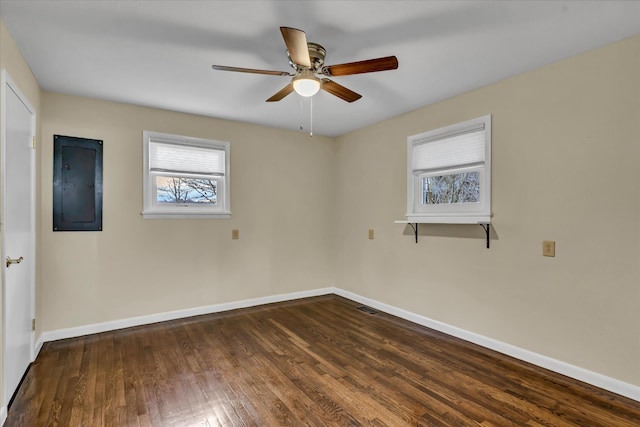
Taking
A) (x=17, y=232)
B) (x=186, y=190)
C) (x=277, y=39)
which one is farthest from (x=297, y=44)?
(x=186, y=190)

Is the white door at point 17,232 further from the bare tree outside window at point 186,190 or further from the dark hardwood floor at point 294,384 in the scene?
the bare tree outside window at point 186,190

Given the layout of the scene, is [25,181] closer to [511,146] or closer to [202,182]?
[202,182]

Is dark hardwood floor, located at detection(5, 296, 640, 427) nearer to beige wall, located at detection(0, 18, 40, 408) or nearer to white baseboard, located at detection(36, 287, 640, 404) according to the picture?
white baseboard, located at detection(36, 287, 640, 404)

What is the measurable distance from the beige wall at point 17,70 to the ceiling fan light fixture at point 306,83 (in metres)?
1.80

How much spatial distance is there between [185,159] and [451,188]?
3.07 metres

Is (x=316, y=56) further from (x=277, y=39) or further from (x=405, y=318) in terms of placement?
(x=405, y=318)

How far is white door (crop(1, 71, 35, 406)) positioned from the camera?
2072 millimetres

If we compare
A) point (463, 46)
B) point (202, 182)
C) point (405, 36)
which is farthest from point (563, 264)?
point (202, 182)

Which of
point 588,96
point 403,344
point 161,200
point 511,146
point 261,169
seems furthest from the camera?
point 261,169

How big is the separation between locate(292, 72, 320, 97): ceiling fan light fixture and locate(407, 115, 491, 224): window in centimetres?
176

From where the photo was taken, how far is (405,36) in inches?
87.5

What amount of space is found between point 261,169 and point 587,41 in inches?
137

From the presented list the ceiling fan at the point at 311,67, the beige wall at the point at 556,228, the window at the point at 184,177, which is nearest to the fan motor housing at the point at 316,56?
the ceiling fan at the point at 311,67

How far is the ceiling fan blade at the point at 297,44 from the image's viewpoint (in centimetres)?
172
